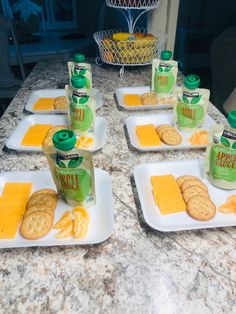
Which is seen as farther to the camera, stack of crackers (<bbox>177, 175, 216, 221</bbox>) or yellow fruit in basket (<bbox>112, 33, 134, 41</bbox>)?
yellow fruit in basket (<bbox>112, 33, 134, 41</bbox>)

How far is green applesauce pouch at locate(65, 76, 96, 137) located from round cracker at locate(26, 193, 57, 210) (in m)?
0.30

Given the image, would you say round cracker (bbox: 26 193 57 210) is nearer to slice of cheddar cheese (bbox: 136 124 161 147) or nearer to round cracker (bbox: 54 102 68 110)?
slice of cheddar cheese (bbox: 136 124 161 147)

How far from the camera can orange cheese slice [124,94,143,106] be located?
1.07 meters

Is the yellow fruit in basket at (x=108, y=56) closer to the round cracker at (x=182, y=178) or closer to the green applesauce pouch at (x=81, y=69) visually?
the green applesauce pouch at (x=81, y=69)

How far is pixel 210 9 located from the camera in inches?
120

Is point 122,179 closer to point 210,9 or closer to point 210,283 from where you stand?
point 210,283

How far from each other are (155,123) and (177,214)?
43 centimetres

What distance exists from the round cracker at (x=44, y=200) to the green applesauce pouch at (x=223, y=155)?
37 centimetres

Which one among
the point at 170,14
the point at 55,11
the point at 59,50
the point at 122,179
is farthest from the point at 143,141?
the point at 55,11

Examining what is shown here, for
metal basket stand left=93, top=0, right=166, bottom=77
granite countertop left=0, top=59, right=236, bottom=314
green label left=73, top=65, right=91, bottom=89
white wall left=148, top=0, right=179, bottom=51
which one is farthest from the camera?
white wall left=148, top=0, right=179, bottom=51

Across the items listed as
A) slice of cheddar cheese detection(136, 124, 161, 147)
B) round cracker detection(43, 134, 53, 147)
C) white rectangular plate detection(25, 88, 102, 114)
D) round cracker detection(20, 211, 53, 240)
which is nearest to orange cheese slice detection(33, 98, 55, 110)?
white rectangular plate detection(25, 88, 102, 114)

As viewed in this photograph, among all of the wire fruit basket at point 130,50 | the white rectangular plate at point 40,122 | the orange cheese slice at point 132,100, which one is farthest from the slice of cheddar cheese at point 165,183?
the wire fruit basket at point 130,50

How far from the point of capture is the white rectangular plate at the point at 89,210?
1.74 ft

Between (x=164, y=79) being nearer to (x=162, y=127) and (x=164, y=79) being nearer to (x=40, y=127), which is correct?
(x=162, y=127)
